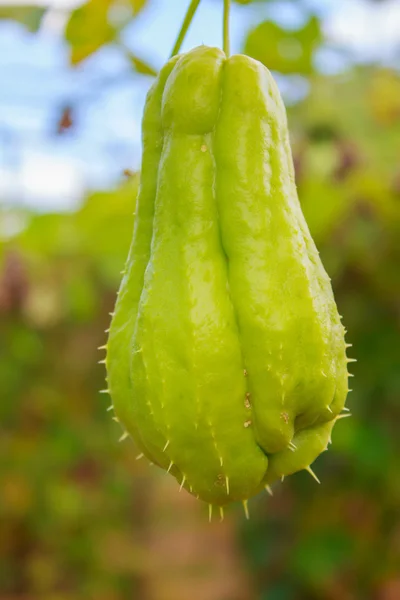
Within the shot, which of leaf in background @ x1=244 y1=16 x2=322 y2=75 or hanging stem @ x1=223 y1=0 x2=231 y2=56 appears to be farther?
leaf in background @ x1=244 y1=16 x2=322 y2=75

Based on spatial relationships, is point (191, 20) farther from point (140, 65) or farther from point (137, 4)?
Answer: point (140, 65)

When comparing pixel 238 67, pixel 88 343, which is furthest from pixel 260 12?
pixel 88 343

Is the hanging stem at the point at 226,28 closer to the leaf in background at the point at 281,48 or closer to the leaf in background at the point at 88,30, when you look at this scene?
the leaf in background at the point at 88,30

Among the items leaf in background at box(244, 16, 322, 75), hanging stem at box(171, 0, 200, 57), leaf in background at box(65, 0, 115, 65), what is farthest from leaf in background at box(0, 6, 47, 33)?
leaf in background at box(244, 16, 322, 75)

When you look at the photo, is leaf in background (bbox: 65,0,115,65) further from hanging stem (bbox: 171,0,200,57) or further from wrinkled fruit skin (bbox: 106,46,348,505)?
wrinkled fruit skin (bbox: 106,46,348,505)

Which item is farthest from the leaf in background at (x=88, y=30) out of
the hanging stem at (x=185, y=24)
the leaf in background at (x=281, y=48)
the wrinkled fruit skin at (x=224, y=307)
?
the leaf in background at (x=281, y=48)

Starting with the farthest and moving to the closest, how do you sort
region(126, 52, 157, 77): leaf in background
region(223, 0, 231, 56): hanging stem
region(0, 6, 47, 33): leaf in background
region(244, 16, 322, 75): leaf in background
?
region(244, 16, 322, 75): leaf in background
region(126, 52, 157, 77): leaf in background
region(0, 6, 47, 33): leaf in background
region(223, 0, 231, 56): hanging stem

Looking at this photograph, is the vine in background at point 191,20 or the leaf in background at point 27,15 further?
the leaf in background at point 27,15

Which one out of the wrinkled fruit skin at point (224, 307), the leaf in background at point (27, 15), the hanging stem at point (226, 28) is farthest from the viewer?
the leaf in background at point (27, 15)
